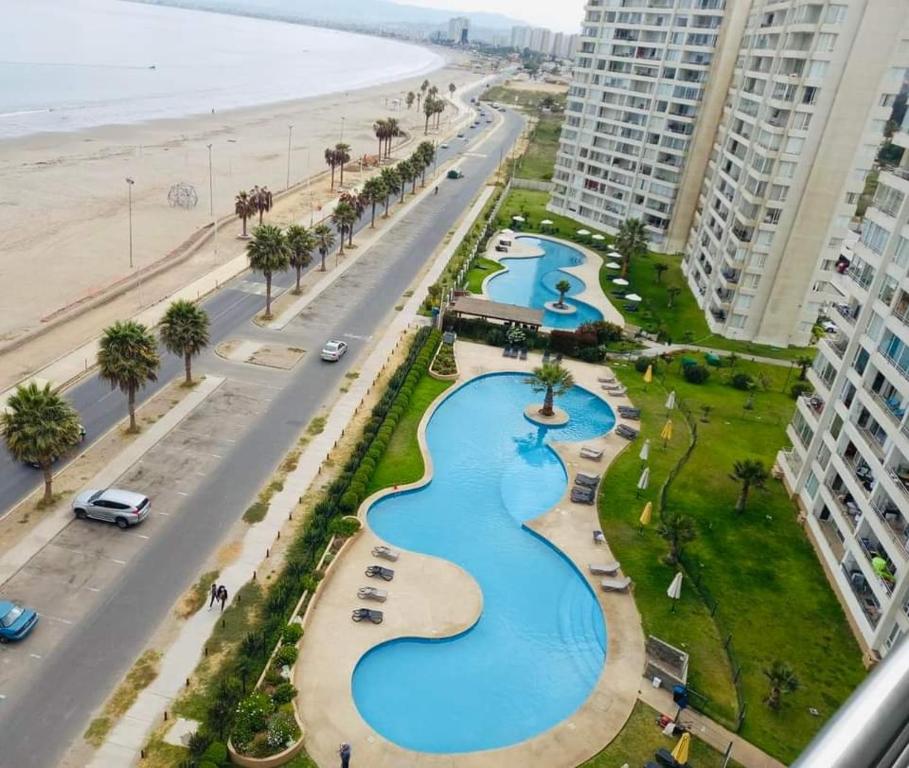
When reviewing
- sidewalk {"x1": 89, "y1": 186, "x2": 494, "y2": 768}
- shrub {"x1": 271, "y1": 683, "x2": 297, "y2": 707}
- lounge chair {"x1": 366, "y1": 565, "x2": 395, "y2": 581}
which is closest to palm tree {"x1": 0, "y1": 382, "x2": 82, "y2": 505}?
sidewalk {"x1": 89, "y1": 186, "x2": 494, "y2": 768}

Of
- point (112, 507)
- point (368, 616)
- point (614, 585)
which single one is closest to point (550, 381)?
point (614, 585)

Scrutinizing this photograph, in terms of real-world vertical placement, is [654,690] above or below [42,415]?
below

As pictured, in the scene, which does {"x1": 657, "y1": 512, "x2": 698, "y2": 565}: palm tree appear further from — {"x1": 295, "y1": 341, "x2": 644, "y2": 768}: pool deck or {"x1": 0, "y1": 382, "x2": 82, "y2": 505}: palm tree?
{"x1": 0, "y1": 382, "x2": 82, "y2": 505}: palm tree

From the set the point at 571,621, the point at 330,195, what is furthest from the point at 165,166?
the point at 571,621

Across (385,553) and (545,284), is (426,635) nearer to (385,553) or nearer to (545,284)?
(385,553)

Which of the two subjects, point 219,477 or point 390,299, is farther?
point 390,299

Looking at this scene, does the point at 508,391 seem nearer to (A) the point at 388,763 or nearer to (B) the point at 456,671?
(B) the point at 456,671
